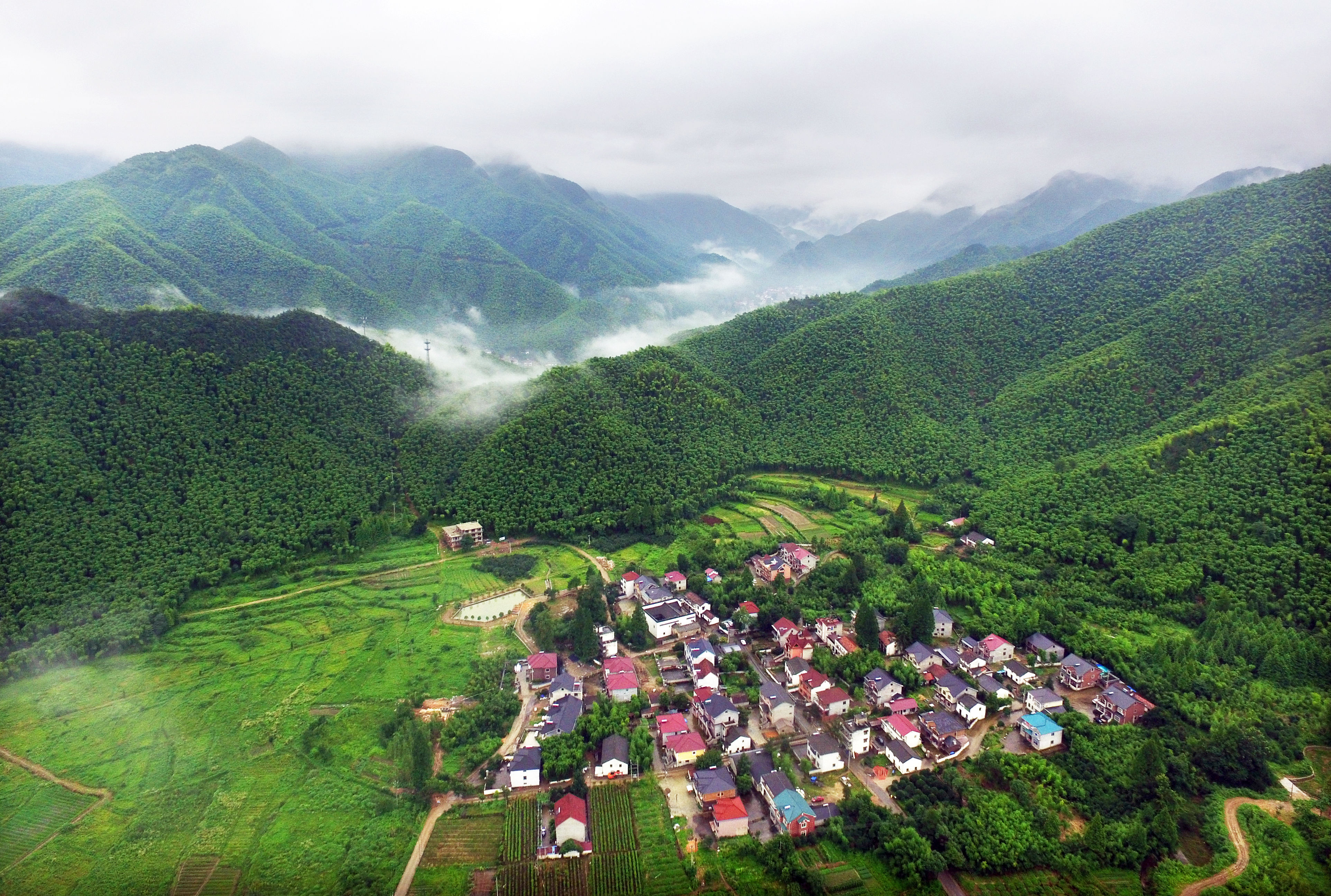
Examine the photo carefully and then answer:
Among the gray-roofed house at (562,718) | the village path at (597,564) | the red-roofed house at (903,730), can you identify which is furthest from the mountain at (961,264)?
the gray-roofed house at (562,718)

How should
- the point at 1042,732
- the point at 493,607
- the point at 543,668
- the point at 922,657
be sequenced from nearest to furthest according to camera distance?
the point at 1042,732
the point at 543,668
the point at 922,657
the point at 493,607

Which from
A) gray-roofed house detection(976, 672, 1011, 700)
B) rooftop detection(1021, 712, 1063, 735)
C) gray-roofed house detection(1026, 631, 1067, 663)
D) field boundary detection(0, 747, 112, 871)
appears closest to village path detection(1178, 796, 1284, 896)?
rooftop detection(1021, 712, 1063, 735)

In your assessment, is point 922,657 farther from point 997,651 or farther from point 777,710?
point 777,710

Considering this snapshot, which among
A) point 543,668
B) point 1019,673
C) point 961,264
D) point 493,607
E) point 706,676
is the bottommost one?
point 1019,673

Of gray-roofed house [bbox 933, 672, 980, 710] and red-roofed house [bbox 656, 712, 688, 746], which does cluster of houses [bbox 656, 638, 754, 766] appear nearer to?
red-roofed house [bbox 656, 712, 688, 746]

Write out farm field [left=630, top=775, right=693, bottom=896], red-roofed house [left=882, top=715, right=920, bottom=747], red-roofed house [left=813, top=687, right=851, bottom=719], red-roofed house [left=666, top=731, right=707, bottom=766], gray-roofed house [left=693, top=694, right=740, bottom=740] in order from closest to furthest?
farm field [left=630, top=775, right=693, bottom=896], red-roofed house [left=666, top=731, right=707, bottom=766], red-roofed house [left=882, top=715, right=920, bottom=747], gray-roofed house [left=693, top=694, right=740, bottom=740], red-roofed house [left=813, top=687, right=851, bottom=719]

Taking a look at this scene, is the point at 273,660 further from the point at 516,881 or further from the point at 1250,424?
the point at 1250,424

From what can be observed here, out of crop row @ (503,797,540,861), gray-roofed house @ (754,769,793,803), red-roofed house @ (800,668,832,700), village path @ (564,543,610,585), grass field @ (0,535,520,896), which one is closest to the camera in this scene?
grass field @ (0,535,520,896)

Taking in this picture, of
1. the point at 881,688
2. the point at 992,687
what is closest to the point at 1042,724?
the point at 992,687
